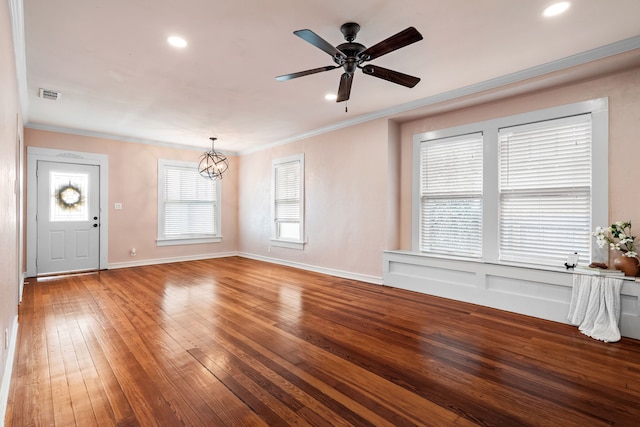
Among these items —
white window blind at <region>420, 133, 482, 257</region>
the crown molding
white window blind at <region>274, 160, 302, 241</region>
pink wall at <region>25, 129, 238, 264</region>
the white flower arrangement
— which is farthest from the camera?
white window blind at <region>274, 160, 302, 241</region>

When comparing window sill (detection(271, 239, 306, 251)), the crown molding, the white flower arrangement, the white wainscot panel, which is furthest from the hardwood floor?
the crown molding

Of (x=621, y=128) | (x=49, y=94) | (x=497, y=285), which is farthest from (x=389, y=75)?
(x=49, y=94)

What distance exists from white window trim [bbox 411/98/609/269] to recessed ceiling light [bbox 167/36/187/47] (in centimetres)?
344

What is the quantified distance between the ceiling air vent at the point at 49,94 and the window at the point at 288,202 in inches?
149

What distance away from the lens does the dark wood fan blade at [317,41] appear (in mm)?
2172

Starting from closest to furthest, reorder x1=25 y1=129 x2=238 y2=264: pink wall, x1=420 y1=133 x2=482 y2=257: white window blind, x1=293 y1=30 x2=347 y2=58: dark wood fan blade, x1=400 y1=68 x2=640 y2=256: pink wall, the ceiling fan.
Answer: x1=293 y1=30 x2=347 y2=58: dark wood fan blade
the ceiling fan
x1=400 y1=68 x2=640 y2=256: pink wall
x1=420 y1=133 x2=482 y2=257: white window blind
x1=25 y1=129 x2=238 y2=264: pink wall

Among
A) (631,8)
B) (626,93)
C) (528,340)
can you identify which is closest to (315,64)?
(631,8)

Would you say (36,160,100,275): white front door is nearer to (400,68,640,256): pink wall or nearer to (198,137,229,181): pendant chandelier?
(198,137,229,181): pendant chandelier

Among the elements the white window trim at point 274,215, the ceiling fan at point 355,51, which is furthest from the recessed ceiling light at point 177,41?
the white window trim at point 274,215

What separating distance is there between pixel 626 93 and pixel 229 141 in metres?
6.40

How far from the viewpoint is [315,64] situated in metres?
3.35

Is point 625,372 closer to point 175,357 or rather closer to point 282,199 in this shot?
point 175,357

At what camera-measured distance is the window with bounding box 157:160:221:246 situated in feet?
23.2

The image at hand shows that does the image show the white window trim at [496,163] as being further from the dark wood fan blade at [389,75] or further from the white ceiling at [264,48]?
the dark wood fan blade at [389,75]
